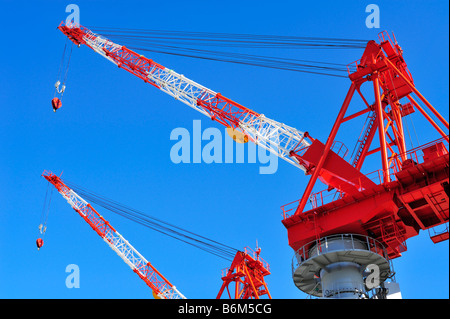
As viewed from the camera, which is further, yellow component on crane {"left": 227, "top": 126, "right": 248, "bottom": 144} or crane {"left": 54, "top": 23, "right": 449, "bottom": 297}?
yellow component on crane {"left": 227, "top": 126, "right": 248, "bottom": 144}

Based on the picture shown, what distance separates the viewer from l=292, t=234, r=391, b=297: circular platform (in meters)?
32.2

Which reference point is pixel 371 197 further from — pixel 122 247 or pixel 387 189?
pixel 122 247

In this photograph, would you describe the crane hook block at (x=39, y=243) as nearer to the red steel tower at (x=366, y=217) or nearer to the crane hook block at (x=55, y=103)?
the crane hook block at (x=55, y=103)

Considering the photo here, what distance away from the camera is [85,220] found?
2594 inches

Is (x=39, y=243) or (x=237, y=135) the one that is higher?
(x=237, y=135)

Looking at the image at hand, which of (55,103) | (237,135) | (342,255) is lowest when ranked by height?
(342,255)

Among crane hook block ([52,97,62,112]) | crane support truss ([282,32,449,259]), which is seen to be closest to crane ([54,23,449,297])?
crane support truss ([282,32,449,259])

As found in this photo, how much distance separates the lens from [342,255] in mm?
32344

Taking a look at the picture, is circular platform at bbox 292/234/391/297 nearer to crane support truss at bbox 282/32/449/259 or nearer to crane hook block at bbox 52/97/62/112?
crane support truss at bbox 282/32/449/259

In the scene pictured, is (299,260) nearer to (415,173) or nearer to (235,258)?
(415,173)

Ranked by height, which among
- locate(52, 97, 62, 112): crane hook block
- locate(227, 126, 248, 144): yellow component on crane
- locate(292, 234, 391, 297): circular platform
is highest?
locate(52, 97, 62, 112): crane hook block

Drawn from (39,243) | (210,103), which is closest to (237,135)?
(210,103)

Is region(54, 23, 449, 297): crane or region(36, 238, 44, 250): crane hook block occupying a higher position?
region(36, 238, 44, 250): crane hook block
